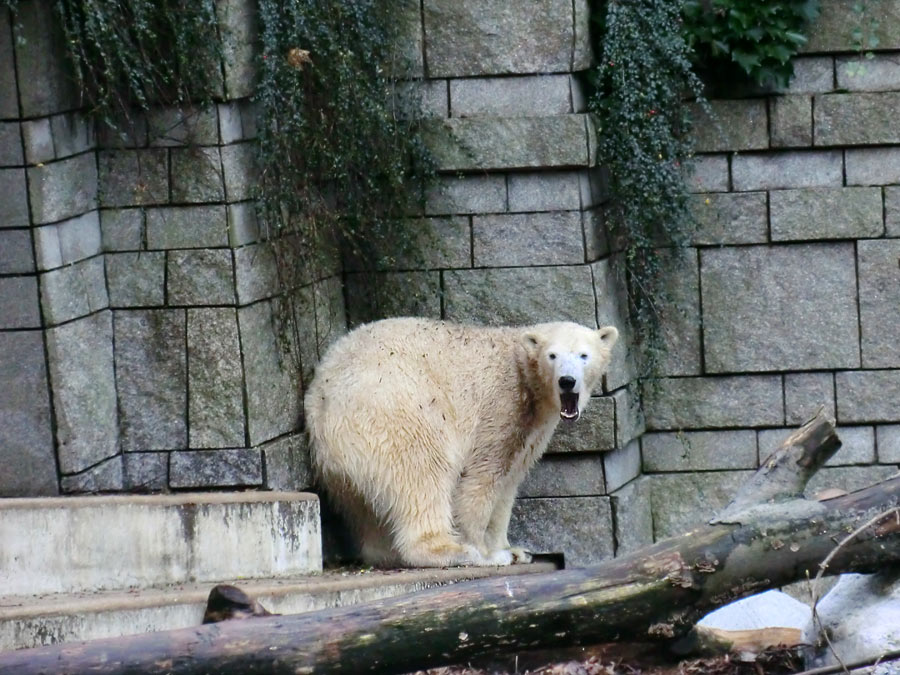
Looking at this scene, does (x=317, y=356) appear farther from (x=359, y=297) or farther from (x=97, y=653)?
(x=97, y=653)

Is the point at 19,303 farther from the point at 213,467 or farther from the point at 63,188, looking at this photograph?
the point at 213,467

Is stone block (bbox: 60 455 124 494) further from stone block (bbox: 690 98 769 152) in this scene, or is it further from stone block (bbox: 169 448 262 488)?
stone block (bbox: 690 98 769 152)

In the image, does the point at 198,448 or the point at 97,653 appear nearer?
the point at 97,653

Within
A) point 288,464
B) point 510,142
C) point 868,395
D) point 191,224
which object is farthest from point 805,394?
point 191,224

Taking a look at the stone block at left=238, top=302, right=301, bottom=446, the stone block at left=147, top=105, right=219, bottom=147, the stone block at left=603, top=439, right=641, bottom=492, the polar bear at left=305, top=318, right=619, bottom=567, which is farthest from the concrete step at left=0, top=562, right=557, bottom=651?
the stone block at left=147, top=105, right=219, bottom=147

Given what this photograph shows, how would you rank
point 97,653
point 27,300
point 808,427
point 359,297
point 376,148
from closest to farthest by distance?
point 97,653 → point 808,427 → point 27,300 → point 376,148 → point 359,297

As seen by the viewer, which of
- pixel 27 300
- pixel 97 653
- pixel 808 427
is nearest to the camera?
pixel 97 653

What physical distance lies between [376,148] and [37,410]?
1775mm

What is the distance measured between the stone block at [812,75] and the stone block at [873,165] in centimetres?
32

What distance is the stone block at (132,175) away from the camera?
5484 millimetres

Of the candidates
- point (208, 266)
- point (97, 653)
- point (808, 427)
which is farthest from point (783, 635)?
point (208, 266)

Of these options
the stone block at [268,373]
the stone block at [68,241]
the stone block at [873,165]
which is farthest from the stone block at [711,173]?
the stone block at [68,241]

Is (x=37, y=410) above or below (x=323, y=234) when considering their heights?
below

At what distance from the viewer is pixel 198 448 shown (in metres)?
5.65
